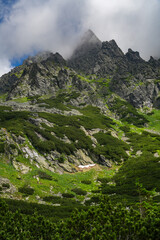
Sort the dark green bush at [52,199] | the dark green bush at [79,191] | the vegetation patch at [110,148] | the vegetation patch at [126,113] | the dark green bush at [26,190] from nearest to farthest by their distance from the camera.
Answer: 1. the dark green bush at [52,199]
2. the dark green bush at [26,190]
3. the dark green bush at [79,191]
4. the vegetation patch at [110,148]
5. the vegetation patch at [126,113]

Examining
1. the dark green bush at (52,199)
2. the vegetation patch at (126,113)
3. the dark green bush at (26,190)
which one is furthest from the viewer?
the vegetation patch at (126,113)

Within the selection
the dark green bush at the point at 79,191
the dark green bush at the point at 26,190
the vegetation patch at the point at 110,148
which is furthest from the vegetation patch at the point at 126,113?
the dark green bush at the point at 26,190

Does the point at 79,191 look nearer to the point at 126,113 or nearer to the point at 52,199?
the point at 52,199

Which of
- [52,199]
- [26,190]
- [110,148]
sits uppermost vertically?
[26,190]

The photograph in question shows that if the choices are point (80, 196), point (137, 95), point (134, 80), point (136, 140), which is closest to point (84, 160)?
point (80, 196)

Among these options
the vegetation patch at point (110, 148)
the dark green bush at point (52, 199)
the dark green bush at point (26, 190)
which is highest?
the dark green bush at point (26, 190)

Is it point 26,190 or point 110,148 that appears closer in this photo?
point 26,190

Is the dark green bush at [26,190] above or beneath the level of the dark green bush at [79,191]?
above

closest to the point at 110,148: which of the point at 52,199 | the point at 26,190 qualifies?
the point at 52,199

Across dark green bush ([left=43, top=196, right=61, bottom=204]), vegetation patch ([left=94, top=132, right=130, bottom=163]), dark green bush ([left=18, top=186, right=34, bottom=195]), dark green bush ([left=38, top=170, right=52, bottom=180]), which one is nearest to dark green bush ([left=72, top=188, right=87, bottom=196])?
dark green bush ([left=43, top=196, right=61, bottom=204])

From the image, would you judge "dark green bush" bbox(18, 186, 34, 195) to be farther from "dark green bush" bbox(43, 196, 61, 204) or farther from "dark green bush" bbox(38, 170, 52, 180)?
"dark green bush" bbox(38, 170, 52, 180)

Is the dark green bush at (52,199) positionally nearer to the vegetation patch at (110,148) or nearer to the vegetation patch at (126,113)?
the vegetation patch at (110,148)

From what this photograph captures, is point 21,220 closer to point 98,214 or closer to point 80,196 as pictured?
point 98,214

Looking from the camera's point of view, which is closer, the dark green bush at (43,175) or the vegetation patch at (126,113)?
the dark green bush at (43,175)
